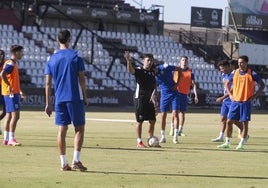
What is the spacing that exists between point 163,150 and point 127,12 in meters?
40.5

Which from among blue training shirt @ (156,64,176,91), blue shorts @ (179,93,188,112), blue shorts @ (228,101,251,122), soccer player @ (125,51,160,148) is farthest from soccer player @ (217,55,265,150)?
blue shorts @ (179,93,188,112)

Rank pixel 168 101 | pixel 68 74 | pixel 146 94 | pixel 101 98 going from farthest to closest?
pixel 101 98
pixel 168 101
pixel 146 94
pixel 68 74

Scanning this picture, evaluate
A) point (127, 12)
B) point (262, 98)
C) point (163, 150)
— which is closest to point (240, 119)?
point (163, 150)

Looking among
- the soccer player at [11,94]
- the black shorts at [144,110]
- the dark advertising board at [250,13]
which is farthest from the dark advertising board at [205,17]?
the soccer player at [11,94]

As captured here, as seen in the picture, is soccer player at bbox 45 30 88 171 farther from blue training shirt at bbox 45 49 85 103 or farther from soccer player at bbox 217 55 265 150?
soccer player at bbox 217 55 265 150

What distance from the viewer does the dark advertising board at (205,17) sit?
61906 mm

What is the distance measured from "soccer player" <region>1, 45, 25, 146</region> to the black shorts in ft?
8.67

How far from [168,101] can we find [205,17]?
42.3m

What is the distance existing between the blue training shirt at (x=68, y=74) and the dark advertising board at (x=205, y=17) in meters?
49.3

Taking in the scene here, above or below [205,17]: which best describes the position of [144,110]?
below

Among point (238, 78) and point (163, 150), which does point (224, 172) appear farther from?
point (238, 78)

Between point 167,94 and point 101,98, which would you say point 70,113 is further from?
point 101,98

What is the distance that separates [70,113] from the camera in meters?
13.1

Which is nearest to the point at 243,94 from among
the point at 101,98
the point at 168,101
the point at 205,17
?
the point at 168,101
